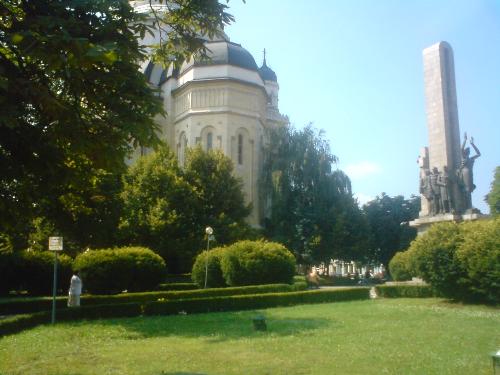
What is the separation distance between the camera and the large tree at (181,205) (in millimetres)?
34719

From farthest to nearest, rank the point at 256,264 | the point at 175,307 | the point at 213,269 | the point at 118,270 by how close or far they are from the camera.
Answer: the point at 213,269
the point at 256,264
the point at 118,270
the point at 175,307

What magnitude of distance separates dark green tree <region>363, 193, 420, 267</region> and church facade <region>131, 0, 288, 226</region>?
16.2m

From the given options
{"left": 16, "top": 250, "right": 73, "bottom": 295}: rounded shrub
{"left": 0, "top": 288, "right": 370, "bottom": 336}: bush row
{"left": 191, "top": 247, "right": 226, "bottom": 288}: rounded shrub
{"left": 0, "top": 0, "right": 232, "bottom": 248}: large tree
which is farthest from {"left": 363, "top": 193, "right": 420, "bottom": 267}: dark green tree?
{"left": 0, "top": 0, "right": 232, "bottom": 248}: large tree

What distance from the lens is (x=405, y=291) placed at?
23062 mm

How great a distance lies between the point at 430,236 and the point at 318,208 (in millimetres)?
21014

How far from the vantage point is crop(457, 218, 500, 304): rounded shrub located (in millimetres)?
16672

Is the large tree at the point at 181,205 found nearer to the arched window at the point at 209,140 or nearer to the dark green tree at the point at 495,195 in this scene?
the arched window at the point at 209,140

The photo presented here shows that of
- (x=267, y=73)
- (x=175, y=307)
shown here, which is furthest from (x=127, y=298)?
(x=267, y=73)

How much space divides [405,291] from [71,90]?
1827cm

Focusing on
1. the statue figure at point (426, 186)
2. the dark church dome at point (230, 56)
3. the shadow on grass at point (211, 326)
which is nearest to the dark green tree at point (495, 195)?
the statue figure at point (426, 186)

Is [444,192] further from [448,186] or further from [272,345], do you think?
[272,345]

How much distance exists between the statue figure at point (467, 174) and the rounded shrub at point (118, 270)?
559 inches

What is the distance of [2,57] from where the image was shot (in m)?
8.44

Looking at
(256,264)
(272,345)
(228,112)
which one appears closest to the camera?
(272,345)
